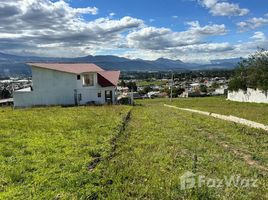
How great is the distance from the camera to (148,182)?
6.96 m

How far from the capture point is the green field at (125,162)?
252 inches

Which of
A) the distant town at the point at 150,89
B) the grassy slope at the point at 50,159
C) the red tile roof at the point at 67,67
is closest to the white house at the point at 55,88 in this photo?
the red tile roof at the point at 67,67

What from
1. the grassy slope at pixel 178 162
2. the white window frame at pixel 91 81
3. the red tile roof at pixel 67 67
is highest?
the red tile roof at pixel 67 67

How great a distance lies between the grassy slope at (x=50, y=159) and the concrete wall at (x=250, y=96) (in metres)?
37.9

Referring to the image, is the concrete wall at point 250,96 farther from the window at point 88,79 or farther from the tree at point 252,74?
the window at point 88,79

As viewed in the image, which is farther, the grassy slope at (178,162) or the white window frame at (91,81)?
the white window frame at (91,81)

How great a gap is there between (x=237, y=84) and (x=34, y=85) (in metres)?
36.4

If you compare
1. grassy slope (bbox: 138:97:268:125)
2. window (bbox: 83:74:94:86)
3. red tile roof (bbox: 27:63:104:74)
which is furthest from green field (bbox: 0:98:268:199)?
window (bbox: 83:74:94:86)

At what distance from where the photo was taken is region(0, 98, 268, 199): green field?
252 inches

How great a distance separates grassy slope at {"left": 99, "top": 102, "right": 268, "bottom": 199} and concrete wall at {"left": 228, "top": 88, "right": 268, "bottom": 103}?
35493 mm

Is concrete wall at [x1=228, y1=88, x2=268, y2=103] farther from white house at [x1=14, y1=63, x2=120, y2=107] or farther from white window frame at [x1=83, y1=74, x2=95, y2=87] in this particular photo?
white house at [x1=14, y1=63, x2=120, y2=107]

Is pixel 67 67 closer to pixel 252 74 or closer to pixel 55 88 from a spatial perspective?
pixel 55 88

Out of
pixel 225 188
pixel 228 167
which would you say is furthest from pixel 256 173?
pixel 225 188

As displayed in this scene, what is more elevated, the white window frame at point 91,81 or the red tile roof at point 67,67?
the red tile roof at point 67,67
